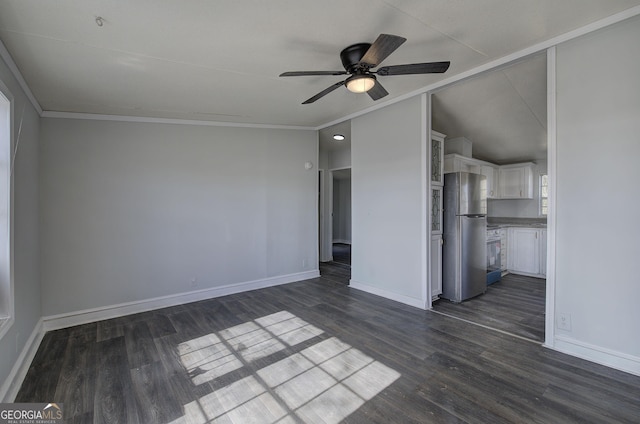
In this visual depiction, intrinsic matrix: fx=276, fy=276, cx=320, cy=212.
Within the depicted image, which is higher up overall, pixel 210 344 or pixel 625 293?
pixel 625 293

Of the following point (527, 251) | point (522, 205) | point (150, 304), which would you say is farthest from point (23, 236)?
point (522, 205)

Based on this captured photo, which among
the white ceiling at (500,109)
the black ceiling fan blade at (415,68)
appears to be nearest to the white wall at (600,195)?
the white ceiling at (500,109)

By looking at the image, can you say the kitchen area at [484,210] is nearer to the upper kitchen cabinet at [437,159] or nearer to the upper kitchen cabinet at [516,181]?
the upper kitchen cabinet at [437,159]

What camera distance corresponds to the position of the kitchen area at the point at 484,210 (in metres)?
3.37

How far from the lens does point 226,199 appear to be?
4.27 metres

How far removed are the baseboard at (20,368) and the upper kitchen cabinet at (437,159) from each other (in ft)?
14.6

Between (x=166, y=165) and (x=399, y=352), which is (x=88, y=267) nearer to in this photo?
(x=166, y=165)

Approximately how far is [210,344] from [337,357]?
1267mm

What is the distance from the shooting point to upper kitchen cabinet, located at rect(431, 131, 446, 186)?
3.78 metres

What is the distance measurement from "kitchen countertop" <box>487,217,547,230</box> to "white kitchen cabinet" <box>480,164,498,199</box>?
0.61m

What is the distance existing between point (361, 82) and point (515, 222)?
527 centimetres

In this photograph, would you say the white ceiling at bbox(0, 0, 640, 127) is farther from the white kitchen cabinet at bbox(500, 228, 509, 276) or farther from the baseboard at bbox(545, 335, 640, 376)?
the white kitchen cabinet at bbox(500, 228, 509, 276)

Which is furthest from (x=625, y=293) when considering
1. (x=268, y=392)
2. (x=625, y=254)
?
(x=268, y=392)

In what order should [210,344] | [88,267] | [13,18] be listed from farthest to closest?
[88,267]
[210,344]
[13,18]
